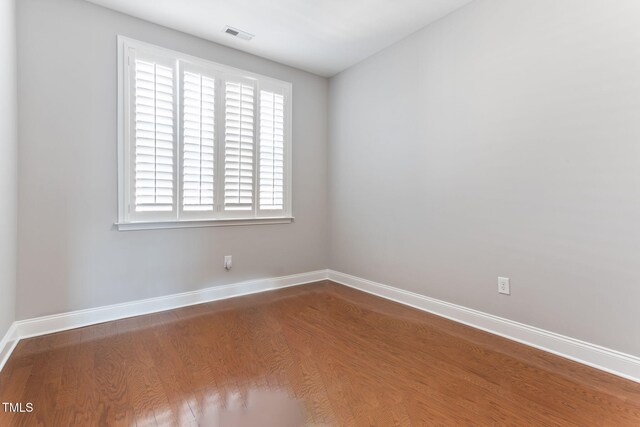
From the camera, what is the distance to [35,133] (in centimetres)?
222

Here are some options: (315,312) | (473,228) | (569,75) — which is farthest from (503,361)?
(569,75)

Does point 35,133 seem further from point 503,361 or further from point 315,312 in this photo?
point 503,361

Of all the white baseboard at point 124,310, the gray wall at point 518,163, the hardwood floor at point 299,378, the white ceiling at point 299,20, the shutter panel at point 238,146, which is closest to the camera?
the hardwood floor at point 299,378

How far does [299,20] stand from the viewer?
2668 millimetres

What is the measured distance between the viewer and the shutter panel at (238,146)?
10.1 feet

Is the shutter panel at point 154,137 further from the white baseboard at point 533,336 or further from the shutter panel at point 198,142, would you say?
the white baseboard at point 533,336

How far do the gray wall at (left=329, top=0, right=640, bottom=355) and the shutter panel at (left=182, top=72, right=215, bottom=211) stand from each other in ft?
5.49

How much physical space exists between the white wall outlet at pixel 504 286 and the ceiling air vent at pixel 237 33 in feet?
9.97

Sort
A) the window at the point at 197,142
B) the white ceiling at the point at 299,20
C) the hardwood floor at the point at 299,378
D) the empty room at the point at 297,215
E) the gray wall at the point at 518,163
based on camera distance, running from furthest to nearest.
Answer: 1. the window at the point at 197,142
2. the white ceiling at the point at 299,20
3. the gray wall at the point at 518,163
4. the empty room at the point at 297,215
5. the hardwood floor at the point at 299,378

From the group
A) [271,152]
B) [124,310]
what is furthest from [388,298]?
[124,310]

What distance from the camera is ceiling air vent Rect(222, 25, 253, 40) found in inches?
110

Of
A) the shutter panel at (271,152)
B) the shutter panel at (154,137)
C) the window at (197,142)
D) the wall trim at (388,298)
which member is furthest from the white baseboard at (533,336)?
the shutter panel at (154,137)

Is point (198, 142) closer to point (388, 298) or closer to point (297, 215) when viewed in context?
point (297, 215)

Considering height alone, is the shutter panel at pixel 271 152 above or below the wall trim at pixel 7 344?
above
